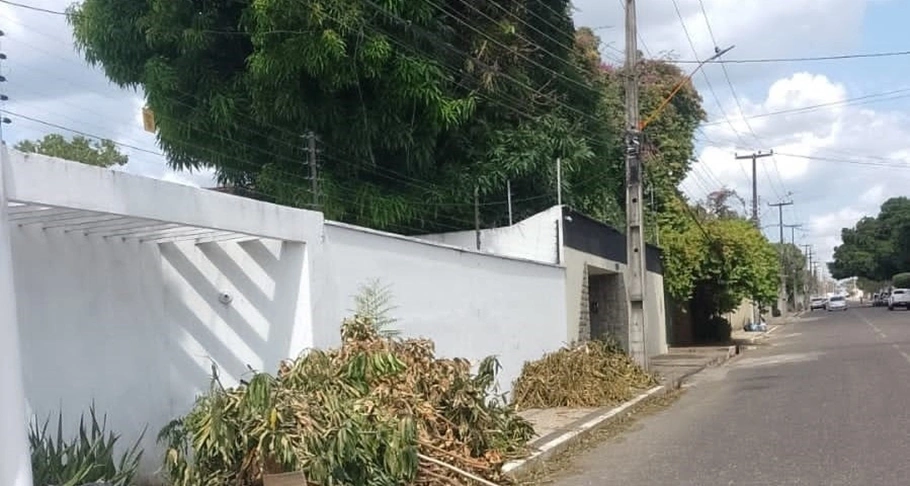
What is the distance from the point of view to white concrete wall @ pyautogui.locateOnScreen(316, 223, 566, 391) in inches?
450

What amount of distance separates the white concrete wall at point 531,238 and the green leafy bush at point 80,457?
38.9 feet

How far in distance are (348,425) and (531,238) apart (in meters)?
11.9

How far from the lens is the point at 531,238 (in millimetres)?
19797

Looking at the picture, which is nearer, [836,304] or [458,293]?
[458,293]

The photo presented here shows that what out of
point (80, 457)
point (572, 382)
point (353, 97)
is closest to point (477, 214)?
point (353, 97)

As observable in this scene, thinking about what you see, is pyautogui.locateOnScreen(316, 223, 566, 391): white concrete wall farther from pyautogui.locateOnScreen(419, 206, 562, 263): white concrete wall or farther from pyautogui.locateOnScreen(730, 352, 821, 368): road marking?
pyautogui.locateOnScreen(730, 352, 821, 368): road marking

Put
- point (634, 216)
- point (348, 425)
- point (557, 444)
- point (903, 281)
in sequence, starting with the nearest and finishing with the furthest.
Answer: point (348, 425)
point (557, 444)
point (634, 216)
point (903, 281)

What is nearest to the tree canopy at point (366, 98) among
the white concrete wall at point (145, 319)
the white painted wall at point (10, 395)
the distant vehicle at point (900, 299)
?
the white concrete wall at point (145, 319)

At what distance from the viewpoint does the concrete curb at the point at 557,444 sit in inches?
419

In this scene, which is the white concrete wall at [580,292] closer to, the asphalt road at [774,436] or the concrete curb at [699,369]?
the concrete curb at [699,369]

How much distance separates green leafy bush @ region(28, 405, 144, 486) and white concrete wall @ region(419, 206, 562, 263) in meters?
11.9

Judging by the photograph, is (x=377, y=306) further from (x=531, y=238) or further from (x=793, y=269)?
(x=793, y=269)

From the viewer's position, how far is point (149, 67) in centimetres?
1869

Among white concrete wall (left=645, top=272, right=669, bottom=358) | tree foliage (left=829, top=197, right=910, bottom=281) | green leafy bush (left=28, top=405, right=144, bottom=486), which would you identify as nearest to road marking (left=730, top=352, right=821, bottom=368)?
white concrete wall (left=645, top=272, right=669, bottom=358)
